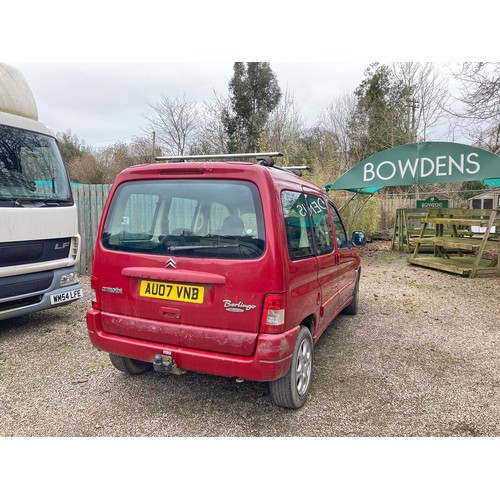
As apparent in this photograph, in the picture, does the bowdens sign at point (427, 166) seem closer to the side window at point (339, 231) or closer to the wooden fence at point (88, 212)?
the side window at point (339, 231)

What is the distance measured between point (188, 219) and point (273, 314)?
97cm

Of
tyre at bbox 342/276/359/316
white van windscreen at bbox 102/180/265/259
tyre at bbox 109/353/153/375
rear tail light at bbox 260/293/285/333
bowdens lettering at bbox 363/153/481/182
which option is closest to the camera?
rear tail light at bbox 260/293/285/333

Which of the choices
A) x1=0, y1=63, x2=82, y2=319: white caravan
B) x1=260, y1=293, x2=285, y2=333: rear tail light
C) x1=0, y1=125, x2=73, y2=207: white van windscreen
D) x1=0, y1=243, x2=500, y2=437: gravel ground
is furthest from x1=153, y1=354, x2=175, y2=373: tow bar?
x1=0, y1=125, x2=73, y2=207: white van windscreen

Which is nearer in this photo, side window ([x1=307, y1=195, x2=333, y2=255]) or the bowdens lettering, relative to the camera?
side window ([x1=307, y1=195, x2=333, y2=255])

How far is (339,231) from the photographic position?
4609 millimetres

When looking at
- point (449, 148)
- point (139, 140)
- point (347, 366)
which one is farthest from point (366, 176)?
point (139, 140)

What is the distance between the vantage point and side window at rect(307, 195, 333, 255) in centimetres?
353

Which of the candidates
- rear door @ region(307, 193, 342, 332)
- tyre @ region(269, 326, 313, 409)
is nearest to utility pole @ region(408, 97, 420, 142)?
rear door @ region(307, 193, 342, 332)

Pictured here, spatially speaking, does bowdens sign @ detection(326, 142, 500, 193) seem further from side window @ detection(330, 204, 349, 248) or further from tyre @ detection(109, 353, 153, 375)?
tyre @ detection(109, 353, 153, 375)

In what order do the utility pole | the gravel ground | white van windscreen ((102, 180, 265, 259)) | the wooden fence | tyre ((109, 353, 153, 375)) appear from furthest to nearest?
1. the utility pole
2. the wooden fence
3. tyre ((109, 353, 153, 375))
4. the gravel ground
5. white van windscreen ((102, 180, 265, 259))

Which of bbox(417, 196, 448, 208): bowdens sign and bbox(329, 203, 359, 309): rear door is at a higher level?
→ bbox(417, 196, 448, 208): bowdens sign

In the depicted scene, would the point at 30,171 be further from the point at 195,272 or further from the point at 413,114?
the point at 413,114

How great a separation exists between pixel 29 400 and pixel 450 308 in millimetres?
6114

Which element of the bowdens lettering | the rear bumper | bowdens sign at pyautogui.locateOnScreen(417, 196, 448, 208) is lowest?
the rear bumper
